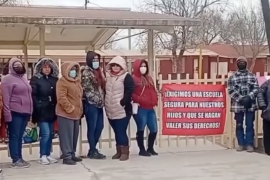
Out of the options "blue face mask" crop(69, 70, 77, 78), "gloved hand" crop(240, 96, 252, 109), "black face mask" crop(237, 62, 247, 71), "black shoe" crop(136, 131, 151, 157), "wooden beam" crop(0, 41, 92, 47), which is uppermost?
"wooden beam" crop(0, 41, 92, 47)

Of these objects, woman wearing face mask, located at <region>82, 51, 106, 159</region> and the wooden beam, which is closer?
woman wearing face mask, located at <region>82, 51, 106, 159</region>

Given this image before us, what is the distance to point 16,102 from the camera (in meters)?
7.47

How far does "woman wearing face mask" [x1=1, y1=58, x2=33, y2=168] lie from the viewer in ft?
24.3

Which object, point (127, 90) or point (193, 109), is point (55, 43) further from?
point (127, 90)

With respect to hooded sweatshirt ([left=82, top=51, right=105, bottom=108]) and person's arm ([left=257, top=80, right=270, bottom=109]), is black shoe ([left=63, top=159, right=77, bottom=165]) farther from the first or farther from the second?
person's arm ([left=257, top=80, right=270, bottom=109])

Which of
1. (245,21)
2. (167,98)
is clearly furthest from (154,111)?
(245,21)

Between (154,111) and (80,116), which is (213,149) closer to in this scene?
(154,111)

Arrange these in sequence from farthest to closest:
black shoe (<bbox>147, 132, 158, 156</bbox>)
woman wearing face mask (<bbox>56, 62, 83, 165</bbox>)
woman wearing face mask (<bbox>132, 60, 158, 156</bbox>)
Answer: black shoe (<bbox>147, 132, 158, 156</bbox>)
woman wearing face mask (<bbox>132, 60, 158, 156</bbox>)
woman wearing face mask (<bbox>56, 62, 83, 165</bbox>)

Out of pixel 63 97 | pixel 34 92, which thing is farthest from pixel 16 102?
pixel 63 97

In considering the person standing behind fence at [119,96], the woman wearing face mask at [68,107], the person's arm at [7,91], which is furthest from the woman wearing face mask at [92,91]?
the person's arm at [7,91]

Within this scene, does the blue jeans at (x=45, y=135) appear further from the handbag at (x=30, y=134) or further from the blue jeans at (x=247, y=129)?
the blue jeans at (x=247, y=129)

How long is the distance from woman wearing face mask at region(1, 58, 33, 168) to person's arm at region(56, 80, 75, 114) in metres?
0.43

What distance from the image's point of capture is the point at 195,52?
3369 cm

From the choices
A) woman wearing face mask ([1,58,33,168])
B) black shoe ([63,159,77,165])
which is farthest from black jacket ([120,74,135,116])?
woman wearing face mask ([1,58,33,168])
